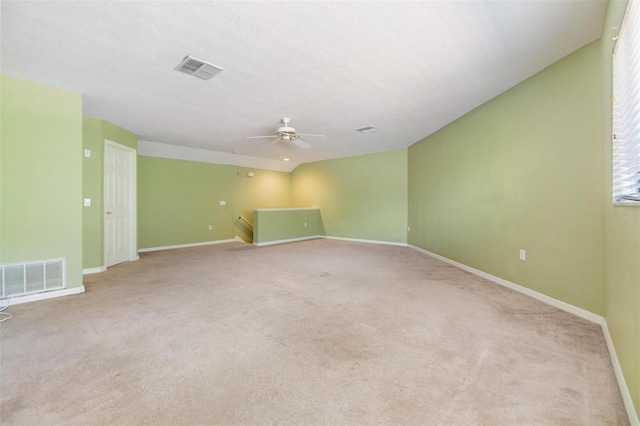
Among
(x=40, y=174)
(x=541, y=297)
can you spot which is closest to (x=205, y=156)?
(x=40, y=174)

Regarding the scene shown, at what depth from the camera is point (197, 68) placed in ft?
9.50

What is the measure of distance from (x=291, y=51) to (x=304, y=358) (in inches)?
105

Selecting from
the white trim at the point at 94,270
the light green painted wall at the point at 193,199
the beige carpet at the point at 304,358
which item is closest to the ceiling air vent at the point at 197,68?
the beige carpet at the point at 304,358

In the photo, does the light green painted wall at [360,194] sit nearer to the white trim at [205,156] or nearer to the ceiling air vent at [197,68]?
the white trim at [205,156]

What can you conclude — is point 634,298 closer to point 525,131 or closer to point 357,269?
point 525,131

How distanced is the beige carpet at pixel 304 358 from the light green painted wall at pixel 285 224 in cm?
372

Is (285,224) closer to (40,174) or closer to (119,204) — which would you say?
(119,204)

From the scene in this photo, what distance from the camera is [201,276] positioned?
4.26 metres

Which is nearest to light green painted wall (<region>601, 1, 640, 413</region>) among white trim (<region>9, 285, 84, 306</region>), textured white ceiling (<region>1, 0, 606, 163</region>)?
textured white ceiling (<region>1, 0, 606, 163</region>)

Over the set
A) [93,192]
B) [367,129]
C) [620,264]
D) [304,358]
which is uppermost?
[367,129]

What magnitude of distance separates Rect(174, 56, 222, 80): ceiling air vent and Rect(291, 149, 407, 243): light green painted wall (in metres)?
5.31

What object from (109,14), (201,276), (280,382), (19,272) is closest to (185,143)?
(201,276)

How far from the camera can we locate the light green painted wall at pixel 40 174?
306cm

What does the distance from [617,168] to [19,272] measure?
5.85 m
